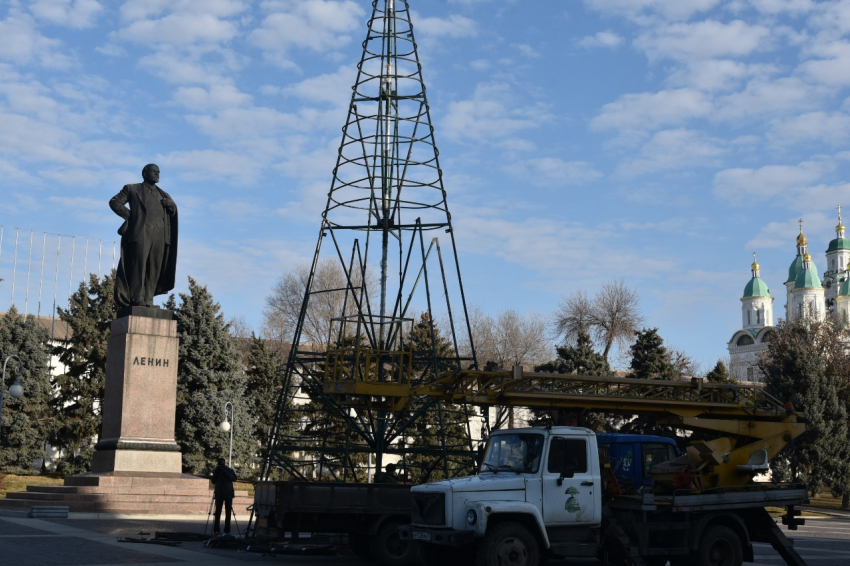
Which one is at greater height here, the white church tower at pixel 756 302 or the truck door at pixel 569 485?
the white church tower at pixel 756 302

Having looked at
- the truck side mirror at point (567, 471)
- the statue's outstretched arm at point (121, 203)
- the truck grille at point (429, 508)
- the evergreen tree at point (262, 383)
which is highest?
the statue's outstretched arm at point (121, 203)

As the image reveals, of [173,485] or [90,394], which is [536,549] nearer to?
[173,485]

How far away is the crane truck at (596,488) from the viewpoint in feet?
42.5

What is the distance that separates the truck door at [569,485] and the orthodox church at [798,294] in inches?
4743

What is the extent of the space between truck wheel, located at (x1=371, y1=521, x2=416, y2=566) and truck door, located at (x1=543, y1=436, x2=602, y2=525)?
319 centimetres

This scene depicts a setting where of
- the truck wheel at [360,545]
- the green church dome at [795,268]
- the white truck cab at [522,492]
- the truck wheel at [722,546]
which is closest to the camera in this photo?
the white truck cab at [522,492]

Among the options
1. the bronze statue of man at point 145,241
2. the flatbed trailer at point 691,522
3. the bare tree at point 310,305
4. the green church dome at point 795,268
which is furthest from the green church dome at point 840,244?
the flatbed trailer at point 691,522

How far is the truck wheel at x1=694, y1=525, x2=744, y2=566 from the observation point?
14133mm

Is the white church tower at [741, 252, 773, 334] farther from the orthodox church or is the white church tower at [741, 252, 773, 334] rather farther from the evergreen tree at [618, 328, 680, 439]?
the evergreen tree at [618, 328, 680, 439]

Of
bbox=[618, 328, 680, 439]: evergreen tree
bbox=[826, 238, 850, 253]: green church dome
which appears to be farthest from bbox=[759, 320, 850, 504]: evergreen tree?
bbox=[826, 238, 850, 253]: green church dome

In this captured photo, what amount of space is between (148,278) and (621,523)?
1505 cm

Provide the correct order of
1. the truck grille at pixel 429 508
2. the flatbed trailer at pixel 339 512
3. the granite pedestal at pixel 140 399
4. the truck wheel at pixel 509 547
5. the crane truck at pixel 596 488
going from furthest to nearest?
the granite pedestal at pixel 140 399, the flatbed trailer at pixel 339 512, the truck grille at pixel 429 508, the crane truck at pixel 596 488, the truck wheel at pixel 509 547

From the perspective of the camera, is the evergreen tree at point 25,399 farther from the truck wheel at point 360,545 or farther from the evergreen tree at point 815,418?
the evergreen tree at point 815,418

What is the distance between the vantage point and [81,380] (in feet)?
150
